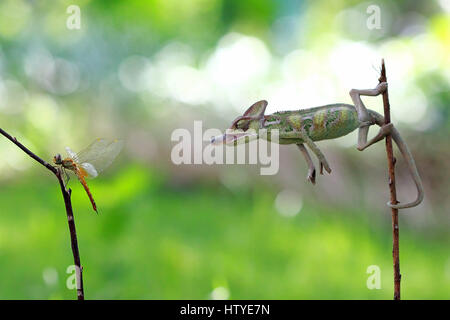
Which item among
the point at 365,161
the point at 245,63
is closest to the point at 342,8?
the point at 245,63

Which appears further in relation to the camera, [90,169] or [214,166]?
[214,166]

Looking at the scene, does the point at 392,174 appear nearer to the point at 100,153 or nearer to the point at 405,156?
the point at 405,156

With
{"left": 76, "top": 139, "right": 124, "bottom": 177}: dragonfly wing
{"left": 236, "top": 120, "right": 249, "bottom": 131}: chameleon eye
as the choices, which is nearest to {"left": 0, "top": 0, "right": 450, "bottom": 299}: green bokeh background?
{"left": 76, "top": 139, "right": 124, "bottom": 177}: dragonfly wing

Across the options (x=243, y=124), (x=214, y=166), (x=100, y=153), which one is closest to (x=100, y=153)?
(x=100, y=153)

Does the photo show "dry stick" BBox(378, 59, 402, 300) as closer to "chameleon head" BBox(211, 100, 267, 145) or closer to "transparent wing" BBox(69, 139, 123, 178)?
"chameleon head" BBox(211, 100, 267, 145)

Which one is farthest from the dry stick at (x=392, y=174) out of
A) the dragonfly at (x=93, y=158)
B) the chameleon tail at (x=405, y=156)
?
the dragonfly at (x=93, y=158)

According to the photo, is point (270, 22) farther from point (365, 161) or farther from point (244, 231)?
point (244, 231)
